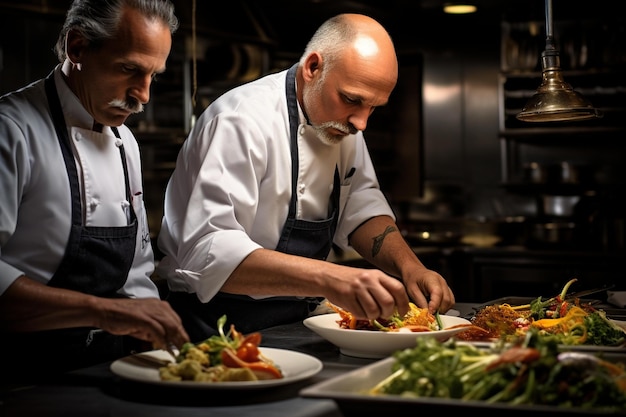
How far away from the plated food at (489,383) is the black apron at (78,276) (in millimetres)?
994

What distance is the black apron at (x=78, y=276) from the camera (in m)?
2.23

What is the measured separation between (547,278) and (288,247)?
381cm

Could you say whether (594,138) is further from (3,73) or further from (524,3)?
(3,73)

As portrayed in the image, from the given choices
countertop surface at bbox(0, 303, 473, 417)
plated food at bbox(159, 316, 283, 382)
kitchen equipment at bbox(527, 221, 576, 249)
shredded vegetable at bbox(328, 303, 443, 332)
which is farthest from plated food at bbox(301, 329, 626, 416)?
kitchen equipment at bbox(527, 221, 576, 249)

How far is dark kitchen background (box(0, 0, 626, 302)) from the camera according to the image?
6133mm

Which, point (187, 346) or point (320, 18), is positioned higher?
point (320, 18)

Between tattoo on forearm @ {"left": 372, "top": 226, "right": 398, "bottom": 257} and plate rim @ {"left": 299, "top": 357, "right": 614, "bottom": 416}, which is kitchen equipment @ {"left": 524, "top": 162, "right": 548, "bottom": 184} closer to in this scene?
tattoo on forearm @ {"left": 372, "top": 226, "right": 398, "bottom": 257}

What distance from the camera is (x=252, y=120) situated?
8.50 ft

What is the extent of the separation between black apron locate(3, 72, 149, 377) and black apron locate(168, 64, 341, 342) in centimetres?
29

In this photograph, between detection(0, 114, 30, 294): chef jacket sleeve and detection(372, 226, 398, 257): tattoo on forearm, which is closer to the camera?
detection(0, 114, 30, 294): chef jacket sleeve

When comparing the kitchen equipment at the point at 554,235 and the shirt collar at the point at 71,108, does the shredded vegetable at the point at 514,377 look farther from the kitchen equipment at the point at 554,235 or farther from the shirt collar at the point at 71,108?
the kitchen equipment at the point at 554,235

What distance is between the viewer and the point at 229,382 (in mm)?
1655

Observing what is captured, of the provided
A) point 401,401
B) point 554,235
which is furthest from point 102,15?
point 554,235

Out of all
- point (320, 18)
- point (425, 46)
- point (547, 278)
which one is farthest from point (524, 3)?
point (547, 278)
